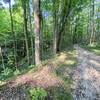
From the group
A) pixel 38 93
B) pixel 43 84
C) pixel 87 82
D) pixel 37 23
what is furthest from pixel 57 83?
pixel 37 23

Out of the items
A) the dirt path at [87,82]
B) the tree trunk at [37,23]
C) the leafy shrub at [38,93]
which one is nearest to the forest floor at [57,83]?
the dirt path at [87,82]

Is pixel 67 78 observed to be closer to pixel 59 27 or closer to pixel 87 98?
pixel 87 98

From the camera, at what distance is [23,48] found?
91.4 feet

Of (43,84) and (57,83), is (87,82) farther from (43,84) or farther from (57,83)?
(43,84)

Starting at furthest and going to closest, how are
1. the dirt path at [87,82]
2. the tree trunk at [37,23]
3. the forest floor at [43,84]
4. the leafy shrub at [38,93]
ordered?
the tree trunk at [37,23], the dirt path at [87,82], the forest floor at [43,84], the leafy shrub at [38,93]

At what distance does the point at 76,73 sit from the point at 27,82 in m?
2.80

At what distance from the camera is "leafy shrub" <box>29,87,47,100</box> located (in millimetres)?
5820

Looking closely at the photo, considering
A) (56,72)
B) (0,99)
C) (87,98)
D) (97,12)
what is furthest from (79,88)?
(97,12)

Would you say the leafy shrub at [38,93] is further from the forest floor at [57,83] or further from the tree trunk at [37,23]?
the tree trunk at [37,23]

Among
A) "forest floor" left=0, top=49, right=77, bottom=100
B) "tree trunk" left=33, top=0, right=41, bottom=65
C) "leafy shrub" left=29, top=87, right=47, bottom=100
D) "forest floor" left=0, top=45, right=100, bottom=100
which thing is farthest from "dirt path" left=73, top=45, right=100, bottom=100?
"tree trunk" left=33, top=0, right=41, bottom=65

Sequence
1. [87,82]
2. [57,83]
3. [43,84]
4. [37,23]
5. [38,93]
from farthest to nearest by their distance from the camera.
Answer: [37,23]
[87,82]
[57,83]
[43,84]
[38,93]

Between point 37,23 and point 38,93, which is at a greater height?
point 37,23

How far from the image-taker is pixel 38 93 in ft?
19.4

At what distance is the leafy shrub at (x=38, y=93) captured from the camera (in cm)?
582
